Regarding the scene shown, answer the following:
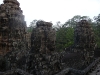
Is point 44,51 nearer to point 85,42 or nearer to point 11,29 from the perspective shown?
point 11,29

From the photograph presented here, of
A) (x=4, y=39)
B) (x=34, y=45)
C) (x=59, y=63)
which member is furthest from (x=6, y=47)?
(x=59, y=63)

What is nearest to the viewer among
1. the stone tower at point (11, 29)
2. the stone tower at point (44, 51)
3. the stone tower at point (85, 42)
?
the stone tower at point (44, 51)

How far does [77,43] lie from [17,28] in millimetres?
6235

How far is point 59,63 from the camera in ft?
42.5

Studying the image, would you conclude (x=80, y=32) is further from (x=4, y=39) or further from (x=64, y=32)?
(x=64, y=32)

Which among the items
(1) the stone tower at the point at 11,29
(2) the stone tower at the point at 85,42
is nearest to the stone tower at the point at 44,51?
(1) the stone tower at the point at 11,29

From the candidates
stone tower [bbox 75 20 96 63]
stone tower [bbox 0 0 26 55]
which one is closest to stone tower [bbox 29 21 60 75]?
stone tower [bbox 0 0 26 55]

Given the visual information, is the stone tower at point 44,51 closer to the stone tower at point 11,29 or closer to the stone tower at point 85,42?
the stone tower at point 11,29

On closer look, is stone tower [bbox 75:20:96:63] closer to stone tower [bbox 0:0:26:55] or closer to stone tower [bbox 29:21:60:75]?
stone tower [bbox 0:0:26:55]

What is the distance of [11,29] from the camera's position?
52.8 feet

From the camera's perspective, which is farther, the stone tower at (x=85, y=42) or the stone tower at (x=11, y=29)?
the stone tower at (x=85, y=42)

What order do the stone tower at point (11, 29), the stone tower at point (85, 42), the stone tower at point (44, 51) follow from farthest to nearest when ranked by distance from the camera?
the stone tower at point (85, 42)
the stone tower at point (11, 29)
the stone tower at point (44, 51)

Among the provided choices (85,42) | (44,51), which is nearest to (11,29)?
(44,51)

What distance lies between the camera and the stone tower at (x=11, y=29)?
15961mm
